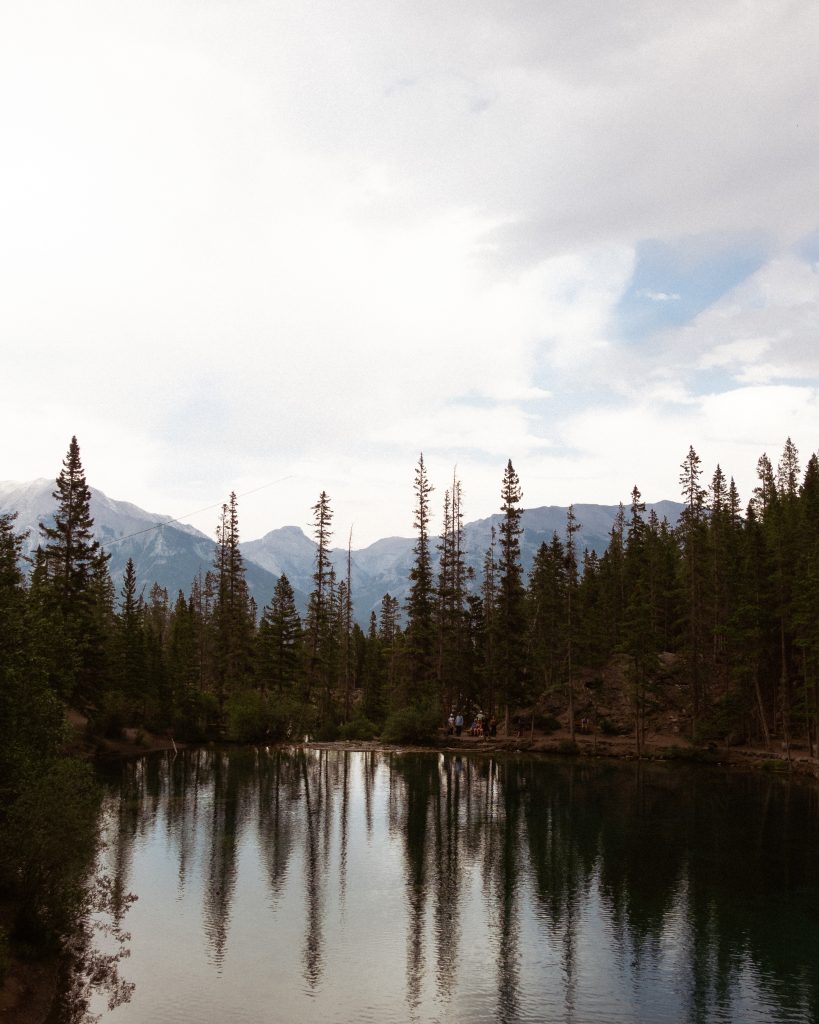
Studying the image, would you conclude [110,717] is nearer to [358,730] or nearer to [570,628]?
[358,730]

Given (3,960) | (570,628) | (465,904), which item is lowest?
(465,904)

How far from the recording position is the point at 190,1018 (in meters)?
18.5

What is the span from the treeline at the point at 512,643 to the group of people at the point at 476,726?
1.94m

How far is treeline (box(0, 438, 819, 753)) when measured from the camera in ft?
211

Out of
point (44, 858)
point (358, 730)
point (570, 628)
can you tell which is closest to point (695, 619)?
point (570, 628)

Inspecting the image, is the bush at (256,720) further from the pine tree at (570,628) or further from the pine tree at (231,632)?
the pine tree at (570,628)

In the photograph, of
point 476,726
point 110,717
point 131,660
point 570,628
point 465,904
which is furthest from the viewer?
point 476,726

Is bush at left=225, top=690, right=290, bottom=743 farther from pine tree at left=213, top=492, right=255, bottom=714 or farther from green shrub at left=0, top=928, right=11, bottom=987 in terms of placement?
green shrub at left=0, top=928, right=11, bottom=987

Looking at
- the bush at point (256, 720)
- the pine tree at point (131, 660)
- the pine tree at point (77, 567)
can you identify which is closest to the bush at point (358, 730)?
the bush at point (256, 720)

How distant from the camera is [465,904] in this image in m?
27.6

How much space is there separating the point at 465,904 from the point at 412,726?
4817 cm

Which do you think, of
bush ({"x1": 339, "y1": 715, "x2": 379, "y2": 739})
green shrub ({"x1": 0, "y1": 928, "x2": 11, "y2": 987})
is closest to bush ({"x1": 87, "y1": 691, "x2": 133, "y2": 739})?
bush ({"x1": 339, "y1": 715, "x2": 379, "y2": 739})

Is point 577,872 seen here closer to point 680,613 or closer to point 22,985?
point 22,985

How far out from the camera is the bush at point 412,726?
75.3 meters
